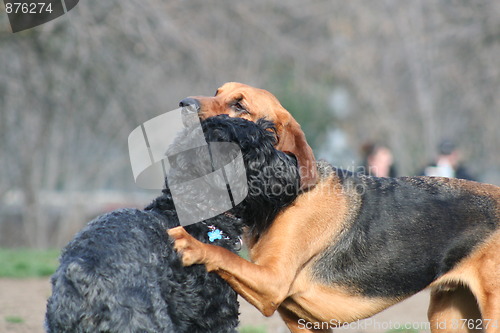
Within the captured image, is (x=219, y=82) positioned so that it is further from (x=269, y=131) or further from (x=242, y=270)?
(x=242, y=270)

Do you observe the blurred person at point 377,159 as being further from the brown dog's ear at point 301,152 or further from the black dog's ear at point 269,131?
the black dog's ear at point 269,131

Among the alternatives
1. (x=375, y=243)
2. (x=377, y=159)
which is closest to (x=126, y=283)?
(x=375, y=243)

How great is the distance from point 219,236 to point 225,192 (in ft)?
0.83

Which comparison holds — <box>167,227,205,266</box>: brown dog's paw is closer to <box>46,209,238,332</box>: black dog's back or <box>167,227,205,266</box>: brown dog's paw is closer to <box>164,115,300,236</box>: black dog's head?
<box>46,209,238,332</box>: black dog's back

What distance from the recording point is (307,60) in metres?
16.2

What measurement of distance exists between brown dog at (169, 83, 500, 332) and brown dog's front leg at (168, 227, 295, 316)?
0.27 metres

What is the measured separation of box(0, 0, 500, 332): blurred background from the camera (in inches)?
464

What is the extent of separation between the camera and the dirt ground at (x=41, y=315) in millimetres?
5551

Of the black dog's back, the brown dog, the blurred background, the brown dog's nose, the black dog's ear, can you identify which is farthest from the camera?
the blurred background

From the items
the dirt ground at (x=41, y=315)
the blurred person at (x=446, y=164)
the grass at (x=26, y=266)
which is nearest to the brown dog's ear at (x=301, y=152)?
the dirt ground at (x=41, y=315)

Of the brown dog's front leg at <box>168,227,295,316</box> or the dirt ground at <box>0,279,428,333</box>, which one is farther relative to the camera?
the dirt ground at <box>0,279,428,333</box>

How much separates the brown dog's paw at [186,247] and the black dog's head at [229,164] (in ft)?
0.77

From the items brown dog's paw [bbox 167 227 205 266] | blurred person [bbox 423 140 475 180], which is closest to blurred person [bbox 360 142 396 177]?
blurred person [bbox 423 140 475 180]

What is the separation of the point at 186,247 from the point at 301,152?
1.16 metres
